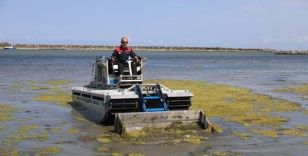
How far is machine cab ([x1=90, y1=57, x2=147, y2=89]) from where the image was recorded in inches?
715

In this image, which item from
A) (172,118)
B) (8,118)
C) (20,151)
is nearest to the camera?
(20,151)

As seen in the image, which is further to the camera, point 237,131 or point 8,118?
point 8,118

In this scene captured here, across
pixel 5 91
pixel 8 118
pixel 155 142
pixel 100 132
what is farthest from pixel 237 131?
pixel 5 91

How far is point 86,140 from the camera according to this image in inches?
582

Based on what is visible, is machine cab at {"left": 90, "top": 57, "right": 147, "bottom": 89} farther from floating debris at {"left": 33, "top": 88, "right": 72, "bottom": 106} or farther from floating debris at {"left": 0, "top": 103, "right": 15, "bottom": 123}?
floating debris at {"left": 33, "top": 88, "right": 72, "bottom": 106}

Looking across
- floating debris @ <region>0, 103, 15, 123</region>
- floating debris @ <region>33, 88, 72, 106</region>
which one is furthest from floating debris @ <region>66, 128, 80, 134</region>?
floating debris @ <region>33, 88, 72, 106</region>

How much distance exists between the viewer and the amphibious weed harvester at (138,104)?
15203 millimetres

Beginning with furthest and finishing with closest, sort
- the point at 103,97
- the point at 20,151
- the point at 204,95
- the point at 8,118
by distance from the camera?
the point at 204,95 → the point at 8,118 → the point at 103,97 → the point at 20,151

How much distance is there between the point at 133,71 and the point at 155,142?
4873 mm

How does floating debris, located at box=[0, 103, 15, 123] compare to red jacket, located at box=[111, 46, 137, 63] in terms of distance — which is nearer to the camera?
floating debris, located at box=[0, 103, 15, 123]

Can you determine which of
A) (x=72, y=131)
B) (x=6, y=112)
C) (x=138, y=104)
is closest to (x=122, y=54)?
(x=138, y=104)

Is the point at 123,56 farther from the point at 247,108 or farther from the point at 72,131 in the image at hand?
the point at 247,108

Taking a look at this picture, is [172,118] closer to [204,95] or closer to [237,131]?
[237,131]

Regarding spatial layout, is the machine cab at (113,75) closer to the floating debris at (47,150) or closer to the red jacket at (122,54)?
the red jacket at (122,54)
